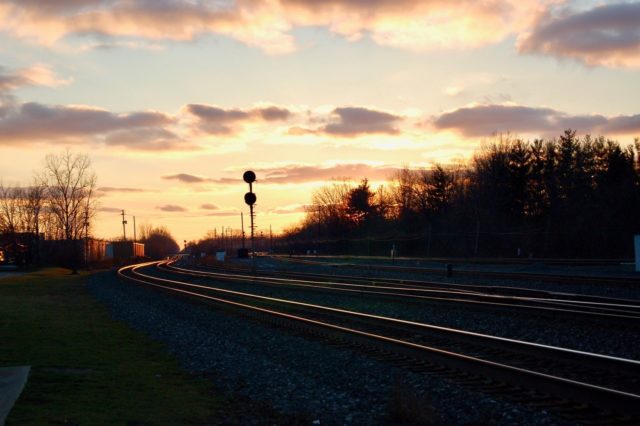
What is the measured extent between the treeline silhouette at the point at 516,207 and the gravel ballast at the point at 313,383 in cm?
3845

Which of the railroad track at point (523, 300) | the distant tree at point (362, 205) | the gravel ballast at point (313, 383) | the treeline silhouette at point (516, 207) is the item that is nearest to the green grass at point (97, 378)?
the gravel ballast at point (313, 383)

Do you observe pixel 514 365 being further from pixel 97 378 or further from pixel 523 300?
pixel 523 300

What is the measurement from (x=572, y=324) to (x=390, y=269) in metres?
27.0

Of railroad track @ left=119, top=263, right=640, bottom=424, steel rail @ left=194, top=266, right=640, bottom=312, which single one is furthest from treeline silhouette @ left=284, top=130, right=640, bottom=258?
railroad track @ left=119, top=263, right=640, bottom=424

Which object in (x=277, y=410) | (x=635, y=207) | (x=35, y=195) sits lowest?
(x=277, y=410)

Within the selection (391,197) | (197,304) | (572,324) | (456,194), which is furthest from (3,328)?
(391,197)

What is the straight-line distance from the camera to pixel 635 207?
160 ft

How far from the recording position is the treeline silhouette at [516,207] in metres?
49.8

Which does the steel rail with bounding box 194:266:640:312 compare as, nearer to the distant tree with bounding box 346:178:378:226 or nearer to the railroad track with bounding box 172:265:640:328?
the railroad track with bounding box 172:265:640:328

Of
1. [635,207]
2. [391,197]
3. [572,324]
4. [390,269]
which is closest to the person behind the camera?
[572,324]

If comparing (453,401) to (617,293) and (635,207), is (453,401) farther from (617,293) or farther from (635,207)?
(635,207)

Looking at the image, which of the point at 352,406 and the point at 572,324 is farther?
the point at 572,324

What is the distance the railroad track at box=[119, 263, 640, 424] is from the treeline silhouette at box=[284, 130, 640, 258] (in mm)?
37203

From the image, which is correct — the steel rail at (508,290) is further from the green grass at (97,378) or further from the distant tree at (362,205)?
the distant tree at (362,205)
